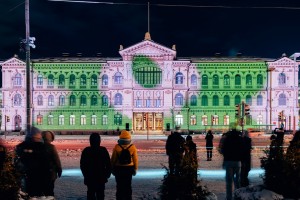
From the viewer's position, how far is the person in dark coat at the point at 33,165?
7664 mm

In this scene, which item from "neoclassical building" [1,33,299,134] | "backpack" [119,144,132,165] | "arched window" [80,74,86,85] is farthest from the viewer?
"arched window" [80,74,86,85]

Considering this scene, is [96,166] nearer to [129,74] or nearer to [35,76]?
[129,74]

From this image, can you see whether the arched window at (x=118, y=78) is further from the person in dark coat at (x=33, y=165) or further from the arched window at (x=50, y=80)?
the person in dark coat at (x=33, y=165)

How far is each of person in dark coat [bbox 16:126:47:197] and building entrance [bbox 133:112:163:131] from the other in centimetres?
5087

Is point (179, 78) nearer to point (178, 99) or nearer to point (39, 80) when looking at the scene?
point (178, 99)

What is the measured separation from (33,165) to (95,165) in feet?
4.10

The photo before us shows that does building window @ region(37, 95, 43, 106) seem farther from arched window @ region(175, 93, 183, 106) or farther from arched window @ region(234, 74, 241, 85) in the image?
arched window @ region(234, 74, 241, 85)

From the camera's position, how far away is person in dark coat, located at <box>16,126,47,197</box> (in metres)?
7.66

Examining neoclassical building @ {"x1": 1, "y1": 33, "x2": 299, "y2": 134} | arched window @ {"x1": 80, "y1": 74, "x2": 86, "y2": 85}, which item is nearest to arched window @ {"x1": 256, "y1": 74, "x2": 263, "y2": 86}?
neoclassical building @ {"x1": 1, "y1": 33, "x2": 299, "y2": 134}

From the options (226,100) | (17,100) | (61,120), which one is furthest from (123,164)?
(17,100)

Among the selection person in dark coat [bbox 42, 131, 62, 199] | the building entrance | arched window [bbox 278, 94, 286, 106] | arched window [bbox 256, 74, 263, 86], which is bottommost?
the building entrance

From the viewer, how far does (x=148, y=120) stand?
58.9 metres

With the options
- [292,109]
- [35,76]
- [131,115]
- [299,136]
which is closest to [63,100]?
[35,76]

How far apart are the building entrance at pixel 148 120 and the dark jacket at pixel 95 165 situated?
50934mm
